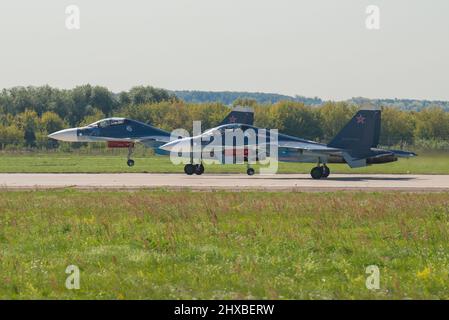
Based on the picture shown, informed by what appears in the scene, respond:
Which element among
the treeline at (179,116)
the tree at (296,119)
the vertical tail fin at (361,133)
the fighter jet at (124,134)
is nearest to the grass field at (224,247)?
the vertical tail fin at (361,133)

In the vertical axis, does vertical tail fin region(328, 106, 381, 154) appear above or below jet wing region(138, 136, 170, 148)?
above

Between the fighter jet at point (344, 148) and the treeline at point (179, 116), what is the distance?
104 ft

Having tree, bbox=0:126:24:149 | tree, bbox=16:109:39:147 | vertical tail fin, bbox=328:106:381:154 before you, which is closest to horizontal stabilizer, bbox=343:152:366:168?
vertical tail fin, bbox=328:106:381:154

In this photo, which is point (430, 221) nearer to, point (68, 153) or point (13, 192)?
point (13, 192)

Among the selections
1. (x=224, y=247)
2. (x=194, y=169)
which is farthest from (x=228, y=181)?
(x=224, y=247)

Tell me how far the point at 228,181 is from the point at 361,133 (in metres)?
7.07

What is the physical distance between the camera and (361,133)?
37094 mm

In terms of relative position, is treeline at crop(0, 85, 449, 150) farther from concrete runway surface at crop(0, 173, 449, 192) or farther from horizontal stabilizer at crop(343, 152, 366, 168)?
concrete runway surface at crop(0, 173, 449, 192)

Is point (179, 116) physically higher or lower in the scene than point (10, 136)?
higher

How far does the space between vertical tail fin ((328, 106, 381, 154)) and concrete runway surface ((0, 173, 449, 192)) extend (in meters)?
1.52

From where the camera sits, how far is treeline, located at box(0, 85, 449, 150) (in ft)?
259

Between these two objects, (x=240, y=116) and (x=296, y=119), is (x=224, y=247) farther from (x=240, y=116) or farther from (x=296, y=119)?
(x=296, y=119)

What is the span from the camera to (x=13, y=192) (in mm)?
27641
